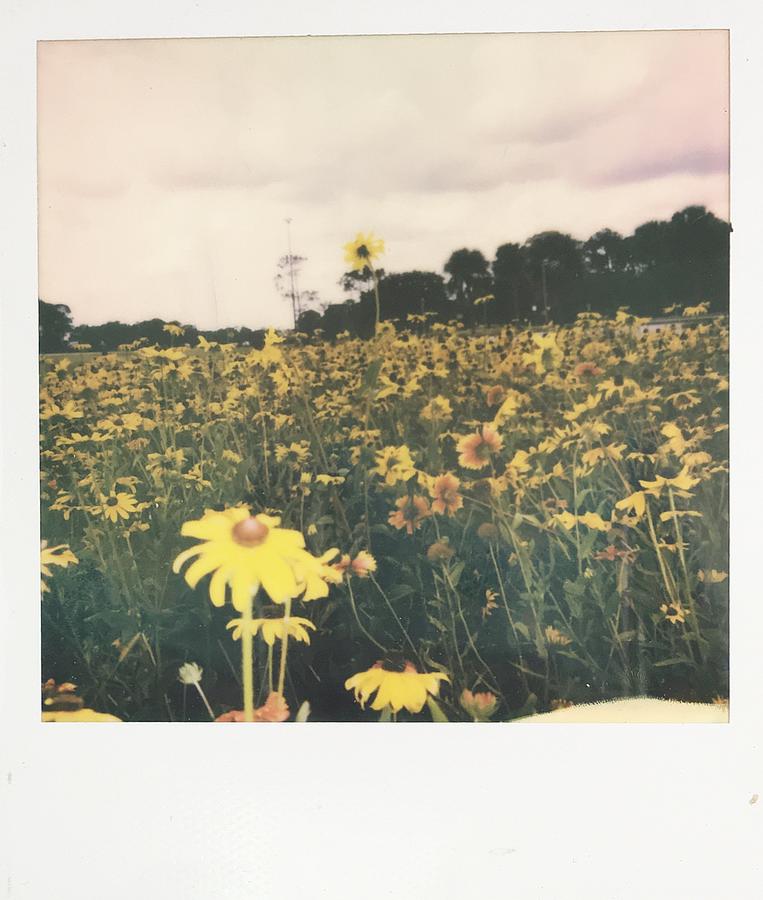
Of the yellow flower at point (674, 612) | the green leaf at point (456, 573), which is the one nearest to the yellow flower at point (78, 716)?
the green leaf at point (456, 573)

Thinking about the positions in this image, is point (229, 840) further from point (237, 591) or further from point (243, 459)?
point (243, 459)

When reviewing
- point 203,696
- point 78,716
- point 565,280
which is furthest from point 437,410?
point 78,716

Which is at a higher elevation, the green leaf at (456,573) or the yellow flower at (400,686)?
the green leaf at (456,573)

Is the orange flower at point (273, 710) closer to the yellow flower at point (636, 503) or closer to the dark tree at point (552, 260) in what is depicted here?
the yellow flower at point (636, 503)

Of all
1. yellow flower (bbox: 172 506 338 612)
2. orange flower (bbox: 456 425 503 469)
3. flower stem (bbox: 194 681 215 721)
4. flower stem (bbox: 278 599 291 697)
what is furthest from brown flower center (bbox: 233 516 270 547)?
orange flower (bbox: 456 425 503 469)

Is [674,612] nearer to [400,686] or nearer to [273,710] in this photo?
[400,686]

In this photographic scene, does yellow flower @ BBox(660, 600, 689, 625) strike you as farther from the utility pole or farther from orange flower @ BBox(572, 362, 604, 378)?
the utility pole
